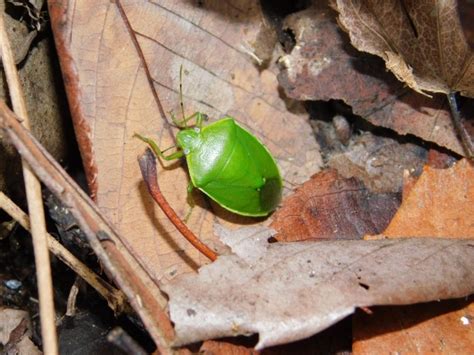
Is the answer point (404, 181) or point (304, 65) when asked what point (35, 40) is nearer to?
point (304, 65)

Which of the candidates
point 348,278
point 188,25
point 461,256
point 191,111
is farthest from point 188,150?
point 461,256

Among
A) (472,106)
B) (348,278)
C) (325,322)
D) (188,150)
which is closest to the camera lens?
(325,322)

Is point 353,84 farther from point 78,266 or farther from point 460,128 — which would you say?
point 78,266

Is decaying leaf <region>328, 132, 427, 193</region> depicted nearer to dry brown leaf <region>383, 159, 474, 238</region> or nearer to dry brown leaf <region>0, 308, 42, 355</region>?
dry brown leaf <region>383, 159, 474, 238</region>

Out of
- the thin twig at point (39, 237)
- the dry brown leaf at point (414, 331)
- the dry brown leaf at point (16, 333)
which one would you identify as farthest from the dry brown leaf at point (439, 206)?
the dry brown leaf at point (16, 333)

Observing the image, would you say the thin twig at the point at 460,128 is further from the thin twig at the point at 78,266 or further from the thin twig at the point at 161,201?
the thin twig at the point at 78,266

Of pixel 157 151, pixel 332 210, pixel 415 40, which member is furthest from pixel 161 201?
pixel 415 40

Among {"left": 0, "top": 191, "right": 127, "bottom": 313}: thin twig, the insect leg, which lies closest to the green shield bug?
the insect leg
